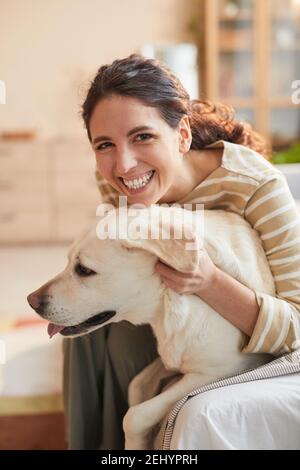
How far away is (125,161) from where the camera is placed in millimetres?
1154

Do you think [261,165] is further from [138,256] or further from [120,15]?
[120,15]

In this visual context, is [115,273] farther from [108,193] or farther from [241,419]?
[108,193]

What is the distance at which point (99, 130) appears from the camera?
1165 mm

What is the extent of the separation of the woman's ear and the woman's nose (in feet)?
0.43

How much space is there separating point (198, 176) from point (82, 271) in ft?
1.25

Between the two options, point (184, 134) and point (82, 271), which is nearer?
point (82, 271)

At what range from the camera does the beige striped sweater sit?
110 cm

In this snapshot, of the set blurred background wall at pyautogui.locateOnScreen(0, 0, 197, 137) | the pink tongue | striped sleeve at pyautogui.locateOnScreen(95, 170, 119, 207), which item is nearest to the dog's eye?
the pink tongue

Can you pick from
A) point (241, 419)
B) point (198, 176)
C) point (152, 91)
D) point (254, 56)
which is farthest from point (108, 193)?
point (254, 56)

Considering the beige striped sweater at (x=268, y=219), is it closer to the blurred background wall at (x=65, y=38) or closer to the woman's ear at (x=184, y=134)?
the woman's ear at (x=184, y=134)

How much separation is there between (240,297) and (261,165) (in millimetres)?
305

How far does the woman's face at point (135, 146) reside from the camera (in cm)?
114

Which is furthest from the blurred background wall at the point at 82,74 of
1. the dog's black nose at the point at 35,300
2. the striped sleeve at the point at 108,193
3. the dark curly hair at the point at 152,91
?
the dog's black nose at the point at 35,300
